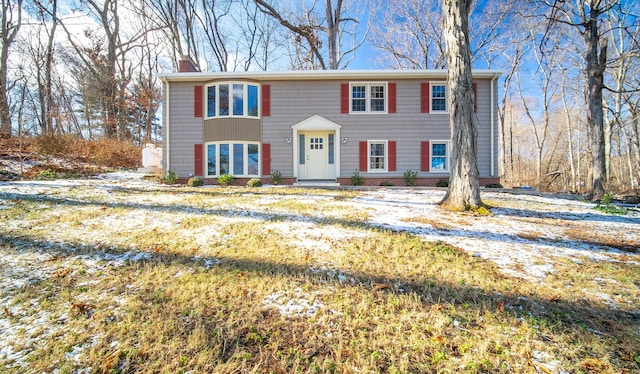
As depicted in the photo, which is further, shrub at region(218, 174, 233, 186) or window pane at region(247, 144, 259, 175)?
window pane at region(247, 144, 259, 175)

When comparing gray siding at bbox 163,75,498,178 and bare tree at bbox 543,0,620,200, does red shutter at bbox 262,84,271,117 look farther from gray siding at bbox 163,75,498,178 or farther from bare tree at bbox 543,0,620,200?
bare tree at bbox 543,0,620,200

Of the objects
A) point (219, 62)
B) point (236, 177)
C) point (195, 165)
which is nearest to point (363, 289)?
point (236, 177)

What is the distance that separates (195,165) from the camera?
11.6 m

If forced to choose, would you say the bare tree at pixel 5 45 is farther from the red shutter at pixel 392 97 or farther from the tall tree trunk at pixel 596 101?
the tall tree trunk at pixel 596 101

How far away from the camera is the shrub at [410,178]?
1129cm

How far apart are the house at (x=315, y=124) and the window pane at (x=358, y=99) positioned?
42 mm

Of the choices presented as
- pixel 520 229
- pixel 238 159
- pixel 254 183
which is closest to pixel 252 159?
pixel 238 159

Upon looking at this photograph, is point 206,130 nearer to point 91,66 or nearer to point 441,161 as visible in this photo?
point 441,161

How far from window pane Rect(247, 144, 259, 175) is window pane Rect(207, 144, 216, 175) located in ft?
4.78

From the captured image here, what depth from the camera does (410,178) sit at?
1130 cm

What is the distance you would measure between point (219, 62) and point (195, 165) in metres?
12.7

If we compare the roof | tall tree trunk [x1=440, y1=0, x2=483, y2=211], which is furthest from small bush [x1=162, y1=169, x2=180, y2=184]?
tall tree trunk [x1=440, y1=0, x2=483, y2=211]

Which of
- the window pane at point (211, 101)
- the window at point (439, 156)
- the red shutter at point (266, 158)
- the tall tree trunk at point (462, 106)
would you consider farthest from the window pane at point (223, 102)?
the window at point (439, 156)

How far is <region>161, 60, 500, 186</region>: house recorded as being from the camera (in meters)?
11.4
